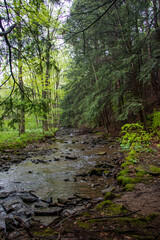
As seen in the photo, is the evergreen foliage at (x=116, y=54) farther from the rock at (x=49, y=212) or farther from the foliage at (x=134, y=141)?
the rock at (x=49, y=212)

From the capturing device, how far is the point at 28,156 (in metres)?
8.36

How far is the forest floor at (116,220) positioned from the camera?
74.2 inches

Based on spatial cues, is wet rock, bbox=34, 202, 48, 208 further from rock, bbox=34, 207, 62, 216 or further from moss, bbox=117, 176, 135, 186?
moss, bbox=117, 176, 135, 186

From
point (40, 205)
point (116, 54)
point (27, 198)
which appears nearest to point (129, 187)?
point (40, 205)

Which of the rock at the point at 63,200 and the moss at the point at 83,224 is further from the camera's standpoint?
the rock at the point at 63,200

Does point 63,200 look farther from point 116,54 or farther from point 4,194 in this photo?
point 116,54

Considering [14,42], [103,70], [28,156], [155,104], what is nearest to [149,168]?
[14,42]

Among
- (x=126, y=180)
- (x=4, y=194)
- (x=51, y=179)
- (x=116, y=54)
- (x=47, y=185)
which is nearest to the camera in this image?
(x=4, y=194)

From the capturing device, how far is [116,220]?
2244mm

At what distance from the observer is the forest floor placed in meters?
1.88

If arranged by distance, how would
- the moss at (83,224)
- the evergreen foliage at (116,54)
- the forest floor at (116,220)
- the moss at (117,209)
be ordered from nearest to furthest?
1. the forest floor at (116,220)
2. the moss at (83,224)
3. the moss at (117,209)
4. the evergreen foliage at (116,54)

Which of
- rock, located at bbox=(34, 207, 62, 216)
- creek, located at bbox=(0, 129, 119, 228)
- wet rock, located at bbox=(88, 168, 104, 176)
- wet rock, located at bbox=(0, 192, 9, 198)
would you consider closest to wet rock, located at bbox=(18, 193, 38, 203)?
creek, located at bbox=(0, 129, 119, 228)

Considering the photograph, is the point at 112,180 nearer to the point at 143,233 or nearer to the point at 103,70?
the point at 143,233

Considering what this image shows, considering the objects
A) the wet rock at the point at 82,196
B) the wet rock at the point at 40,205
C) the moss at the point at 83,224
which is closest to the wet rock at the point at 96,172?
the wet rock at the point at 82,196
